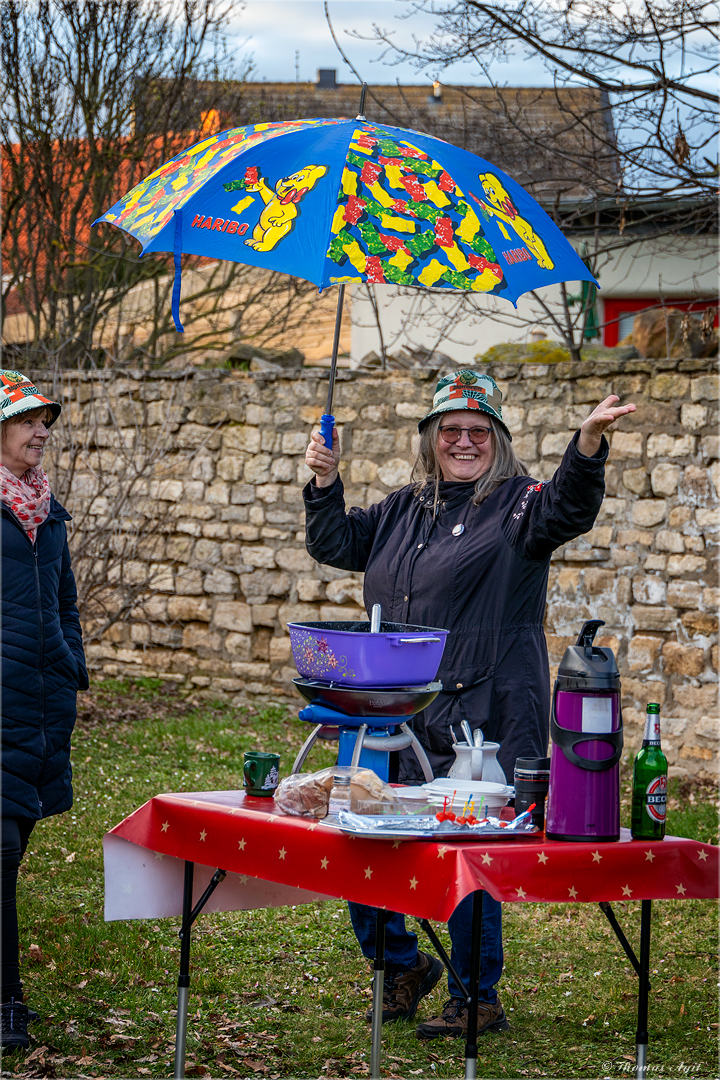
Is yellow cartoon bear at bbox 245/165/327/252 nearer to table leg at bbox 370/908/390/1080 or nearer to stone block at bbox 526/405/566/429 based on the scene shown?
table leg at bbox 370/908/390/1080

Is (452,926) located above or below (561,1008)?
above

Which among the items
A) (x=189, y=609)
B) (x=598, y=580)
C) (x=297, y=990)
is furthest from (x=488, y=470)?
(x=189, y=609)

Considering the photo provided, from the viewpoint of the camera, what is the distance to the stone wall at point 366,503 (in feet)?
21.7

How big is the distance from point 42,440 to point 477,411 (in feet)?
4.41

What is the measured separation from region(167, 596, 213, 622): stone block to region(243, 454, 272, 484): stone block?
3.12 feet

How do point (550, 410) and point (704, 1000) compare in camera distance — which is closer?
point (704, 1000)

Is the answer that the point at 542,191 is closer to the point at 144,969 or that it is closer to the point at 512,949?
the point at 512,949

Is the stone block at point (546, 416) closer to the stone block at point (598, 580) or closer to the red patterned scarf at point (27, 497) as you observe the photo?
the stone block at point (598, 580)

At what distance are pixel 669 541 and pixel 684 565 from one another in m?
0.17

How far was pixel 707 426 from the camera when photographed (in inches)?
259

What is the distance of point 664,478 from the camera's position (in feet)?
22.0

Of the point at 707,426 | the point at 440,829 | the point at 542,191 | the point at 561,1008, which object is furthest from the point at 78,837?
the point at 542,191

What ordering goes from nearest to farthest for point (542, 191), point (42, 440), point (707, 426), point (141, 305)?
point (42, 440) → point (707, 426) → point (542, 191) → point (141, 305)

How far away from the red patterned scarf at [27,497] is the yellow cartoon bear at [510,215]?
5.18ft
